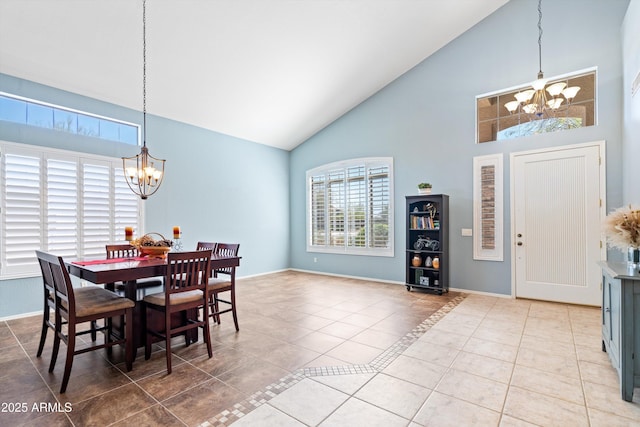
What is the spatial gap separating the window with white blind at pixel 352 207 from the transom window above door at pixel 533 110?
186cm

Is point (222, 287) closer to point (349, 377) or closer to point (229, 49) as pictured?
point (349, 377)

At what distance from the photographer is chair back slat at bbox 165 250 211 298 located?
2721mm

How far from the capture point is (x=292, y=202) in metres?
8.04

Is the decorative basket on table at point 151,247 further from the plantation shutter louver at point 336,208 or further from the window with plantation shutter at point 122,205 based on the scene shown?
the plantation shutter louver at point 336,208

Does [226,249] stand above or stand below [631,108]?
below

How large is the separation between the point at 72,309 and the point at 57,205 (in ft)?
8.98

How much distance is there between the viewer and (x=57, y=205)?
4.30 metres

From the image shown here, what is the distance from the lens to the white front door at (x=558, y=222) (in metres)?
4.32

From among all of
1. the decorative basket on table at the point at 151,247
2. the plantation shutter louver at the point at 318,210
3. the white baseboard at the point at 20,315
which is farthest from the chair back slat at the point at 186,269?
the plantation shutter louver at the point at 318,210

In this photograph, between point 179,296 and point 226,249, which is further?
point 226,249

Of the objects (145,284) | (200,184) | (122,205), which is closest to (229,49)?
(200,184)

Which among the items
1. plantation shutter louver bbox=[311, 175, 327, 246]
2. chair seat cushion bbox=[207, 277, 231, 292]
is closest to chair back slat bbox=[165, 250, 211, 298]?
chair seat cushion bbox=[207, 277, 231, 292]

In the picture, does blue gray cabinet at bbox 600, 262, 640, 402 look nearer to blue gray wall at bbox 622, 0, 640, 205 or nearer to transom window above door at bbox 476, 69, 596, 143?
blue gray wall at bbox 622, 0, 640, 205

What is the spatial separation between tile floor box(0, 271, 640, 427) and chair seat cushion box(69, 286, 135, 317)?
0.55 meters
